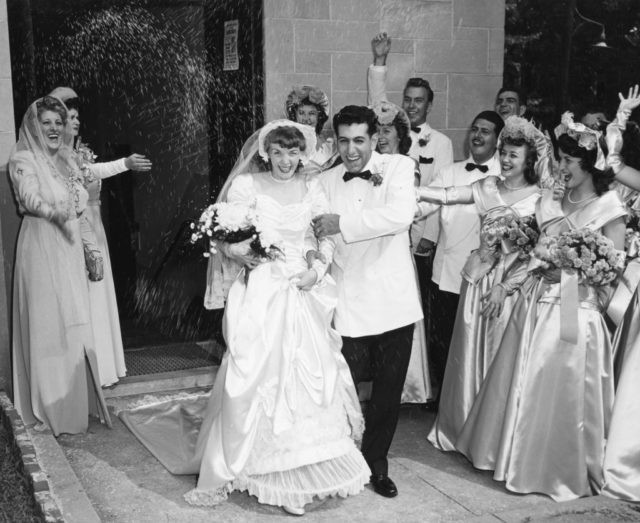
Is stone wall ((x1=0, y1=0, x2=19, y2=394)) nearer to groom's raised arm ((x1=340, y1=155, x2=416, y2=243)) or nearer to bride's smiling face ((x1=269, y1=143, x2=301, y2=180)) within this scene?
bride's smiling face ((x1=269, y1=143, x2=301, y2=180))

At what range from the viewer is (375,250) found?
5.34 m

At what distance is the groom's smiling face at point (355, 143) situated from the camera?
521cm

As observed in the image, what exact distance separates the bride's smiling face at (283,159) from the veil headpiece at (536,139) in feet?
4.95

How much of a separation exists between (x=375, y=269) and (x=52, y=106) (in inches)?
101

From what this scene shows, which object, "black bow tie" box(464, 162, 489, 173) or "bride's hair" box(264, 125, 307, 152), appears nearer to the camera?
"bride's hair" box(264, 125, 307, 152)

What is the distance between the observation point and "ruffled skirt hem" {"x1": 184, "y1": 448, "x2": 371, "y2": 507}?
494 cm

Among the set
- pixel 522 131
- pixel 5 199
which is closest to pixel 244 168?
pixel 522 131

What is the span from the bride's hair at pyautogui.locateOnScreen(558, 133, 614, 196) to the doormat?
3719 millimetres

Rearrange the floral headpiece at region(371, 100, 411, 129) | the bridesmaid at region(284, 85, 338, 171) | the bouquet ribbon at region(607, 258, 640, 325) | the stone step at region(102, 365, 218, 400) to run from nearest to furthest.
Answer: the bouquet ribbon at region(607, 258, 640, 325)
the floral headpiece at region(371, 100, 411, 129)
the stone step at region(102, 365, 218, 400)
the bridesmaid at region(284, 85, 338, 171)

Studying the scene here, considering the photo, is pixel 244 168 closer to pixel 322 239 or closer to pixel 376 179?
pixel 322 239

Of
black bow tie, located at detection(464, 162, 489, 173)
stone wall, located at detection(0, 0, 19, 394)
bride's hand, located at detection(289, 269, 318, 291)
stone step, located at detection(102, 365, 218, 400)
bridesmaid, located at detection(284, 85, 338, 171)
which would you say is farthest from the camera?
bridesmaid, located at detection(284, 85, 338, 171)

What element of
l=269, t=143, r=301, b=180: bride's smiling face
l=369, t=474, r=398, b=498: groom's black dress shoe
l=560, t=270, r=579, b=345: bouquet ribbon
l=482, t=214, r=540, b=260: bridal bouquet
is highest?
l=269, t=143, r=301, b=180: bride's smiling face

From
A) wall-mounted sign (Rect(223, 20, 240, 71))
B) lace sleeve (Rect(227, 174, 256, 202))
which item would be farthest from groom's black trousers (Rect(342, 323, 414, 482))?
wall-mounted sign (Rect(223, 20, 240, 71))

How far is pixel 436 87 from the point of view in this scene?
8.46 meters
